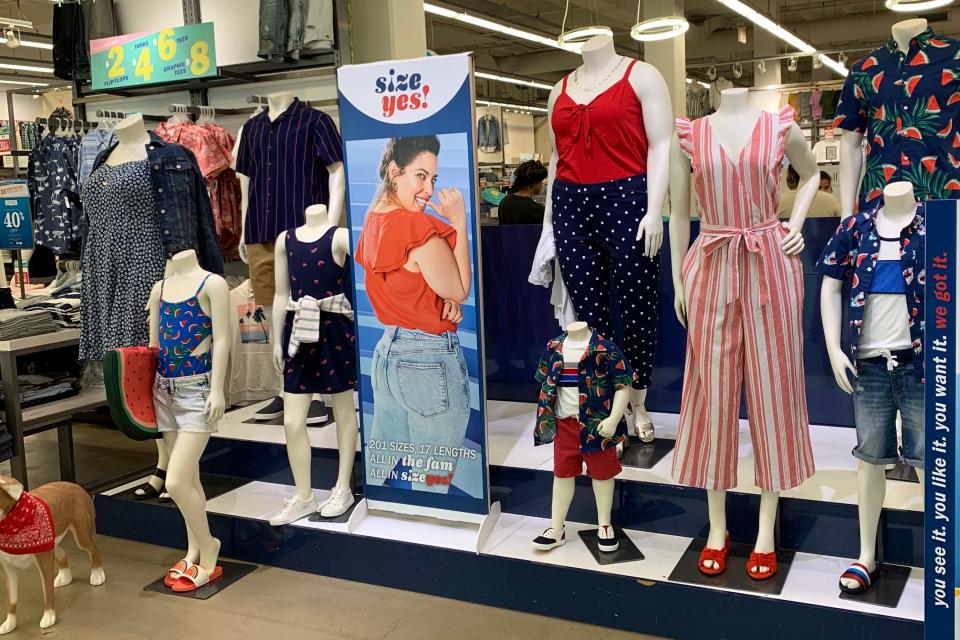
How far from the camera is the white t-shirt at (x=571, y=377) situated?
306 cm

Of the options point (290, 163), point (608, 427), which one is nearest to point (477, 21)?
point (290, 163)

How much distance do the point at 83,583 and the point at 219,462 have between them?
845 millimetres

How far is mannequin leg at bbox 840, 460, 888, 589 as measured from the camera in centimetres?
269

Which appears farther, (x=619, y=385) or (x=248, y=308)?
(x=248, y=308)

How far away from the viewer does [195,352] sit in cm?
343

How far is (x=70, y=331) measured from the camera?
177 inches

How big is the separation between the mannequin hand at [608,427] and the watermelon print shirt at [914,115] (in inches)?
39.6

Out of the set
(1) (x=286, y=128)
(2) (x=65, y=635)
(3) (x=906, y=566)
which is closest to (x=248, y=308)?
(1) (x=286, y=128)

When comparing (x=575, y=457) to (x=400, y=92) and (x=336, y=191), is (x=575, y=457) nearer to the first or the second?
(x=400, y=92)

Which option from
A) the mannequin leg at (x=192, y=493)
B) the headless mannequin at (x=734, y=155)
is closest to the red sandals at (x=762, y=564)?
the headless mannequin at (x=734, y=155)

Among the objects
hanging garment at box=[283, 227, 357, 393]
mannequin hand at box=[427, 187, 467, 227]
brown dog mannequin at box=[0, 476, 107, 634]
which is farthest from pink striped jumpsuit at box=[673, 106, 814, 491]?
brown dog mannequin at box=[0, 476, 107, 634]

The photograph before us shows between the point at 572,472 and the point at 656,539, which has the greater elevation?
the point at 572,472

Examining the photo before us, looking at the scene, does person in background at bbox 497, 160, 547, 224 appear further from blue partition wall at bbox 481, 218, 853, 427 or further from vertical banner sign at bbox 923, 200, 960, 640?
vertical banner sign at bbox 923, 200, 960, 640

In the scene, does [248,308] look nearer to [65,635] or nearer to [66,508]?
[66,508]
